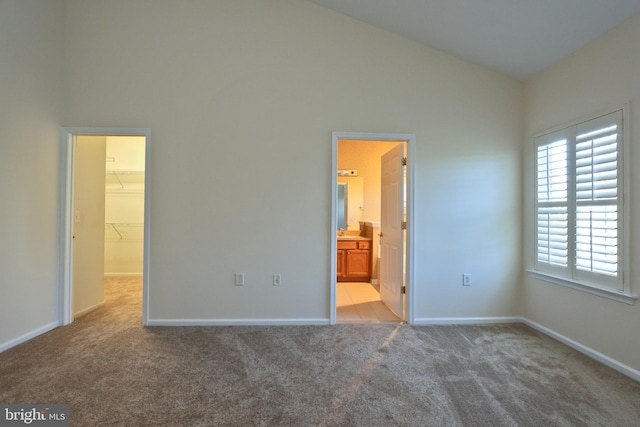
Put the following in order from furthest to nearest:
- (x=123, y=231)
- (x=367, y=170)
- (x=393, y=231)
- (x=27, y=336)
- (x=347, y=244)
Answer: (x=367, y=170), (x=123, y=231), (x=347, y=244), (x=393, y=231), (x=27, y=336)

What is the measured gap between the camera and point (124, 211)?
5555 mm

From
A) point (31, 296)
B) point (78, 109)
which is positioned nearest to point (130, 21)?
point (78, 109)

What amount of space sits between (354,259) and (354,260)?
0.7 inches

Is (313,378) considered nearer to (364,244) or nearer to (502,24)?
(364,244)

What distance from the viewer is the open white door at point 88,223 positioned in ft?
10.5

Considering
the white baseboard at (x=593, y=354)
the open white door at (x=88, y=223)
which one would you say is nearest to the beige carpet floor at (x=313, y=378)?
the white baseboard at (x=593, y=354)

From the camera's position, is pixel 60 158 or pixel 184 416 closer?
pixel 184 416

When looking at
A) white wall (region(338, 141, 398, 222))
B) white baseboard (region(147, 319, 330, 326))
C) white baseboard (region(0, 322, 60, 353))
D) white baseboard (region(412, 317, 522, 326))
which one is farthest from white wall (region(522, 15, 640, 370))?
white baseboard (region(0, 322, 60, 353))

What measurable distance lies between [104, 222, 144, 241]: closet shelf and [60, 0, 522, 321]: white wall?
296 cm

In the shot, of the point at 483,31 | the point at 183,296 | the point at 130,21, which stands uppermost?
the point at 130,21

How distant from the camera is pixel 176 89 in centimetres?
303

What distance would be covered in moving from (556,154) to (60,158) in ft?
16.7

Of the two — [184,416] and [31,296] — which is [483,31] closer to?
[184,416]

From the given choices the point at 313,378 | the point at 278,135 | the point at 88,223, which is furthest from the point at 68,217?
the point at 313,378
